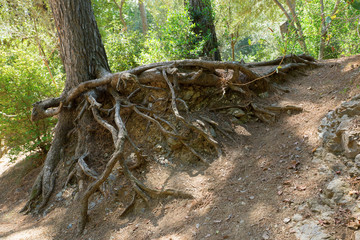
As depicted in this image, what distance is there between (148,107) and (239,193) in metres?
3.00

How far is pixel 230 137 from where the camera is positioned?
4930 mm

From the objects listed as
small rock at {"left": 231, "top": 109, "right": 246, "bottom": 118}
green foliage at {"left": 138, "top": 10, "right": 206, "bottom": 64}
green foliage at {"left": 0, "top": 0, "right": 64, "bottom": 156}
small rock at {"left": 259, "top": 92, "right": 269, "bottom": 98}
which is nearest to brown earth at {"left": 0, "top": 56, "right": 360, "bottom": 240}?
small rock at {"left": 259, "top": 92, "right": 269, "bottom": 98}

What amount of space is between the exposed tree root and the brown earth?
383 mm

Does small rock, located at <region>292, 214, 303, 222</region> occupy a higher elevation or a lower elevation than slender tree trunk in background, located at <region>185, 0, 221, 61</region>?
lower

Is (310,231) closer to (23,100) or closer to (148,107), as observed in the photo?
(148,107)

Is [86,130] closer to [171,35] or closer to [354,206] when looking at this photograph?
[171,35]

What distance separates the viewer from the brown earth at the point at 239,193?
3094mm

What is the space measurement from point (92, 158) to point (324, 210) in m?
4.81

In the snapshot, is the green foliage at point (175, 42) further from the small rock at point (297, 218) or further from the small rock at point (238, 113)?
the small rock at point (297, 218)

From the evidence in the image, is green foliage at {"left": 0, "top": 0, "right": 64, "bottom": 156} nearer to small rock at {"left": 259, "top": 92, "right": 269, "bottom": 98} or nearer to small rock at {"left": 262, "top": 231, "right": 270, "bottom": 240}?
small rock at {"left": 259, "top": 92, "right": 269, "bottom": 98}

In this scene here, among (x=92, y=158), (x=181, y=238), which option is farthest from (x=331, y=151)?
(x=92, y=158)

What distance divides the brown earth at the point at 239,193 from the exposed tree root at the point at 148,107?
38 cm

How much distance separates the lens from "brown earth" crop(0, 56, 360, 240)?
10.2ft

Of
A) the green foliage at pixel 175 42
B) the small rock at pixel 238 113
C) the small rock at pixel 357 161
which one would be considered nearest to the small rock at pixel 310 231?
the small rock at pixel 357 161
